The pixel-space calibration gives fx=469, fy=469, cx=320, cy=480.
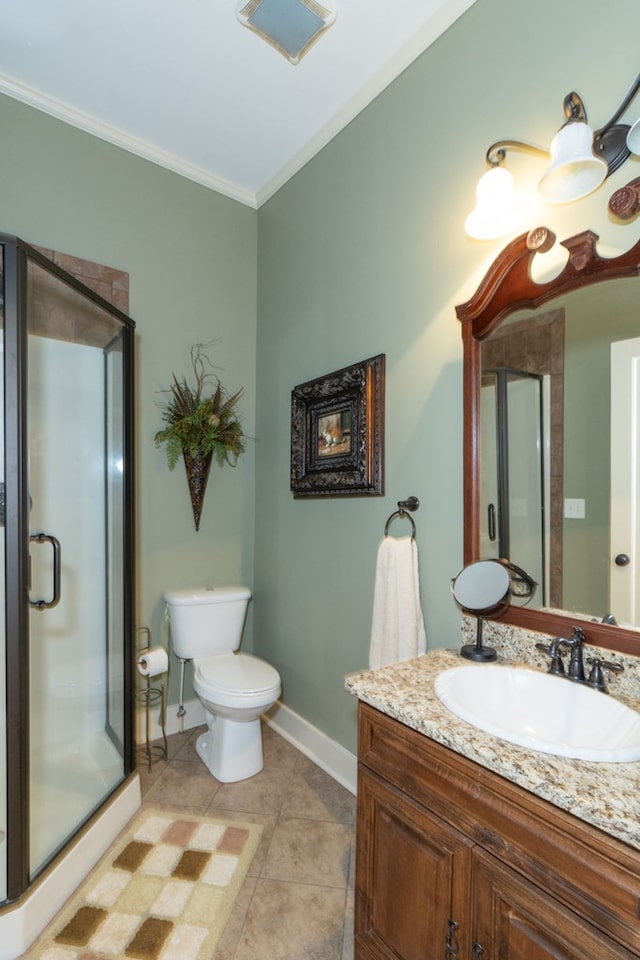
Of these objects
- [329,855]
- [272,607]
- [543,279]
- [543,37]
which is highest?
[543,37]

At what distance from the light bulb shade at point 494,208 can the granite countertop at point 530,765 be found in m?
1.34

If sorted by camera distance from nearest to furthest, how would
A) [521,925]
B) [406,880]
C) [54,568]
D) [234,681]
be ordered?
[521,925]
[406,880]
[54,568]
[234,681]

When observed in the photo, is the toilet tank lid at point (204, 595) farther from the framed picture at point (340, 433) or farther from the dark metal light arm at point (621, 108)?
the dark metal light arm at point (621, 108)

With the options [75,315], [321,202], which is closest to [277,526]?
[75,315]

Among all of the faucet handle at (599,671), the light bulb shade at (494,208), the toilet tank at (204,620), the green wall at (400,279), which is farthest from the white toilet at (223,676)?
the light bulb shade at (494,208)

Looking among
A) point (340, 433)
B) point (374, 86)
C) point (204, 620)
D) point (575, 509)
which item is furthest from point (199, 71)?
point (204, 620)

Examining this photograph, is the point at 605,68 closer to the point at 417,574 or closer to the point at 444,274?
the point at 444,274

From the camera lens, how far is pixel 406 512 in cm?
182

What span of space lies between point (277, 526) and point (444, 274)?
1504 mm

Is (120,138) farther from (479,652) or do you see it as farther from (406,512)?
(479,652)

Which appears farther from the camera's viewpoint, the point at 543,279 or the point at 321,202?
the point at 321,202

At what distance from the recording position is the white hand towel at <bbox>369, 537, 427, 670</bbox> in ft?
5.52

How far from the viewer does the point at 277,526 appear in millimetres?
2586

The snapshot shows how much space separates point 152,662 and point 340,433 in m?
1.36
